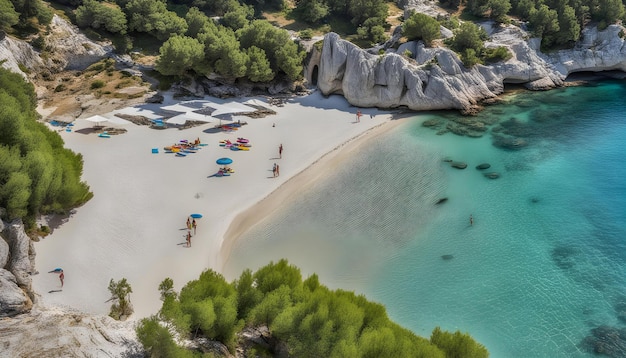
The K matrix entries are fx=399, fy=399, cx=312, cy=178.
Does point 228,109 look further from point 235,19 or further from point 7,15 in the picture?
point 7,15

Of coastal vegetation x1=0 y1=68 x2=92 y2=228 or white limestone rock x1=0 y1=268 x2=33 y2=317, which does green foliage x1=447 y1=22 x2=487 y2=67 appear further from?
white limestone rock x1=0 y1=268 x2=33 y2=317

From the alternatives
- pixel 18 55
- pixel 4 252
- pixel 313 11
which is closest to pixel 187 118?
pixel 18 55

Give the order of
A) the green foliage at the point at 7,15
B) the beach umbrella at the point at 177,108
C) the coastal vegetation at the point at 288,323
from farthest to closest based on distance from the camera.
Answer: the green foliage at the point at 7,15 → the beach umbrella at the point at 177,108 → the coastal vegetation at the point at 288,323

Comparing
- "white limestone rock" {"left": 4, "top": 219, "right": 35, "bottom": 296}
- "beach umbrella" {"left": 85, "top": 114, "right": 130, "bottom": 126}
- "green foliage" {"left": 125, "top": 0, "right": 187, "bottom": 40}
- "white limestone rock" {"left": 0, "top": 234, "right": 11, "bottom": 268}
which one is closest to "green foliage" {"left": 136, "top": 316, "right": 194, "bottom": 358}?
"white limestone rock" {"left": 4, "top": 219, "right": 35, "bottom": 296}

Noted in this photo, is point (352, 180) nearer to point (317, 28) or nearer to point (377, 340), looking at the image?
point (377, 340)

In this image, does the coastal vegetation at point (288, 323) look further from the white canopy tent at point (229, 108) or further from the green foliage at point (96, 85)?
the green foliage at point (96, 85)

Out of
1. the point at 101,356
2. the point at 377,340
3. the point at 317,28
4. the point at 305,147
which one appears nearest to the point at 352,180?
the point at 305,147

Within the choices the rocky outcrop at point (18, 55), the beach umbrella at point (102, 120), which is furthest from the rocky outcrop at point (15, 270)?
the rocky outcrop at point (18, 55)
